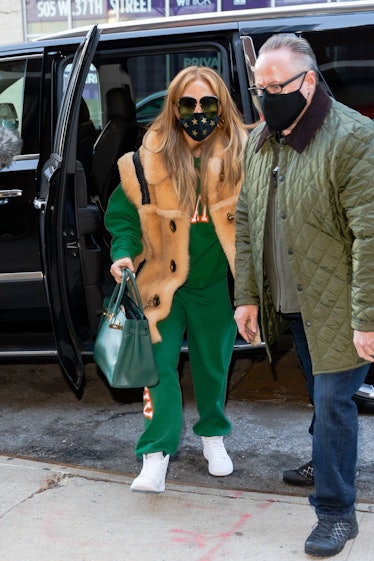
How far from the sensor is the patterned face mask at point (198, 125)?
345 centimetres

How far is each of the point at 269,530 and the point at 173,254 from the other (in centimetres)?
111

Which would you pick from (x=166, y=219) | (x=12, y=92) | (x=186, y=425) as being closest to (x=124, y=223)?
(x=166, y=219)

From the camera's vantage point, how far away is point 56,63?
4.64m

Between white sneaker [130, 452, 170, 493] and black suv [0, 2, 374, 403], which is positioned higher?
black suv [0, 2, 374, 403]

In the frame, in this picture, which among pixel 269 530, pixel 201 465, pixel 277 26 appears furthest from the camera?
pixel 277 26

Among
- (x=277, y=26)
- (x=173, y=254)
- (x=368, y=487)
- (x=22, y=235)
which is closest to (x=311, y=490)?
(x=368, y=487)

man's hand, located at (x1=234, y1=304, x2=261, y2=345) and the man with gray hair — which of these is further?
man's hand, located at (x1=234, y1=304, x2=261, y2=345)

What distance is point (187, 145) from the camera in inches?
140

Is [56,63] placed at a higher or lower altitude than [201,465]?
higher

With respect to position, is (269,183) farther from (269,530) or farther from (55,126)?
(55,126)

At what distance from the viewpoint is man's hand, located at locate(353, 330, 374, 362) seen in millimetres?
2760

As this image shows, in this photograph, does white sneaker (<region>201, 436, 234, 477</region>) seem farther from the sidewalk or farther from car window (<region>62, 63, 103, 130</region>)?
car window (<region>62, 63, 103, 130</region>)

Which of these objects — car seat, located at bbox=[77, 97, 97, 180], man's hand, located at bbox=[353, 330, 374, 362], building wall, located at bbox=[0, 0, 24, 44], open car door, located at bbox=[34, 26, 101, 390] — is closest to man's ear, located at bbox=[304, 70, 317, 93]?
man's hand, located at bbox=[353, 330, 374, 362]

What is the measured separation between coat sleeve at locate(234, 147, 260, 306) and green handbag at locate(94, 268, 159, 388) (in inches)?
15.1
